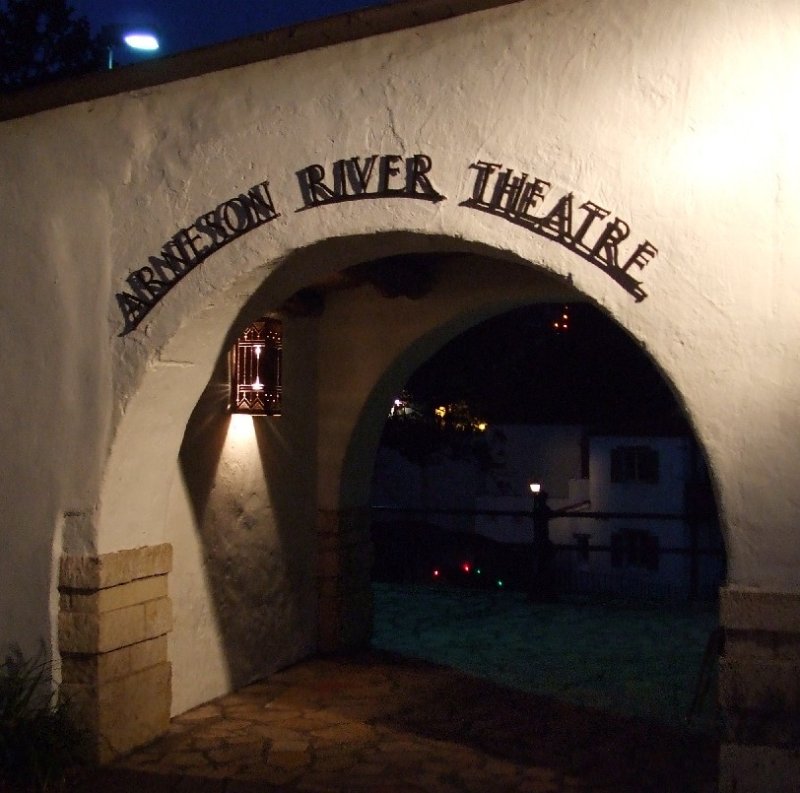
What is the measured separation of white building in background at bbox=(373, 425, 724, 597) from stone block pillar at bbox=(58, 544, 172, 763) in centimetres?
1461

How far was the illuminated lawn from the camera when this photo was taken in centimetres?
672

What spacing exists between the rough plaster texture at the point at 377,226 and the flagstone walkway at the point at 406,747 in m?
0.62

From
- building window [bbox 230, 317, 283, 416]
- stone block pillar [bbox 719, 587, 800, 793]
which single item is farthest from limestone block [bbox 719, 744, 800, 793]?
building window [bbox 230, 317, 283, 416]

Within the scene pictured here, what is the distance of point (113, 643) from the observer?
5.35 metres

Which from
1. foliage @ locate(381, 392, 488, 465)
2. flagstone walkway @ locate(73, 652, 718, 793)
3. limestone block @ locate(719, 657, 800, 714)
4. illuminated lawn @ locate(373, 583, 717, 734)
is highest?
foliage @ locate(381, 392, 488, 465)

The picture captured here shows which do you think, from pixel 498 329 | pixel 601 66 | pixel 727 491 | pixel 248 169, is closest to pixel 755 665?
pixel 727 491

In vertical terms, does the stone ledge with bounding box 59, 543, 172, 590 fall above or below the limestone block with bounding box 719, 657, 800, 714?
above

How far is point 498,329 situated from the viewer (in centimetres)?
1448

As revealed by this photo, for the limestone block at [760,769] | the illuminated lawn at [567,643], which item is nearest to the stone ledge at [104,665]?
the illuminated lawn at [567,643]

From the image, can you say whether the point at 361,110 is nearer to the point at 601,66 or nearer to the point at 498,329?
the point at 601,66

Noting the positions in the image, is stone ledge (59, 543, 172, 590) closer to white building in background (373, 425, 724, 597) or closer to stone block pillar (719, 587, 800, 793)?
stone block pillar (719, 587, 800, 793)

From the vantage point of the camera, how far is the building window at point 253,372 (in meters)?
6.65

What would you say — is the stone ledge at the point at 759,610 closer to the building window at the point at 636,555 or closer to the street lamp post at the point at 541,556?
the street lamp post at the point at 541,556

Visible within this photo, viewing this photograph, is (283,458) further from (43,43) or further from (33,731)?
(43,43)
